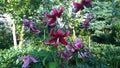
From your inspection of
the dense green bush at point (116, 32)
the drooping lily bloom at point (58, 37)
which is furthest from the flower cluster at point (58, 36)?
the dense green bush at point (116, 32)

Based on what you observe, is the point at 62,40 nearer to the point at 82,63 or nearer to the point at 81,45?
the point at 81,45

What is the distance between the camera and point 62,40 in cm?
190

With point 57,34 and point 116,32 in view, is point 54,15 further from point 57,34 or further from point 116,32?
point 116,32

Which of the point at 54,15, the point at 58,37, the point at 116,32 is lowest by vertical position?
the point at 116,32

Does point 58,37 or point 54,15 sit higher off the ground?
point 54,15

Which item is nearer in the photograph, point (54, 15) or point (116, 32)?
point (54, 15)

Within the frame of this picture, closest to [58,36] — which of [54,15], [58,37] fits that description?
[58,37]

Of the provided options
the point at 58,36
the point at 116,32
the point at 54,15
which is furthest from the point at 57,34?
the point at 116,32

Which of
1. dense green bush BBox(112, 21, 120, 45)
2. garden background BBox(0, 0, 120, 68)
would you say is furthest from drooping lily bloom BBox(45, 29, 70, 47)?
dense green bush BBox(112, 21, 120, 45)

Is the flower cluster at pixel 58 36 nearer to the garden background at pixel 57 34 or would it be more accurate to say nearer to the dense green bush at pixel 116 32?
the garden background at pixel 57 34

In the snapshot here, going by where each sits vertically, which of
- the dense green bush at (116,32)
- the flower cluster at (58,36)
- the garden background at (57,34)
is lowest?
the dense green bush at (116,32)

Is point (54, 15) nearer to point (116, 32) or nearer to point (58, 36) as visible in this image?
point (58, 36)

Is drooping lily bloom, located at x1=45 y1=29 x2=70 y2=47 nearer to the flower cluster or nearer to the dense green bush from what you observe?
the flower cluster

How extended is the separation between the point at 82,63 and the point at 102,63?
29.3 inches
